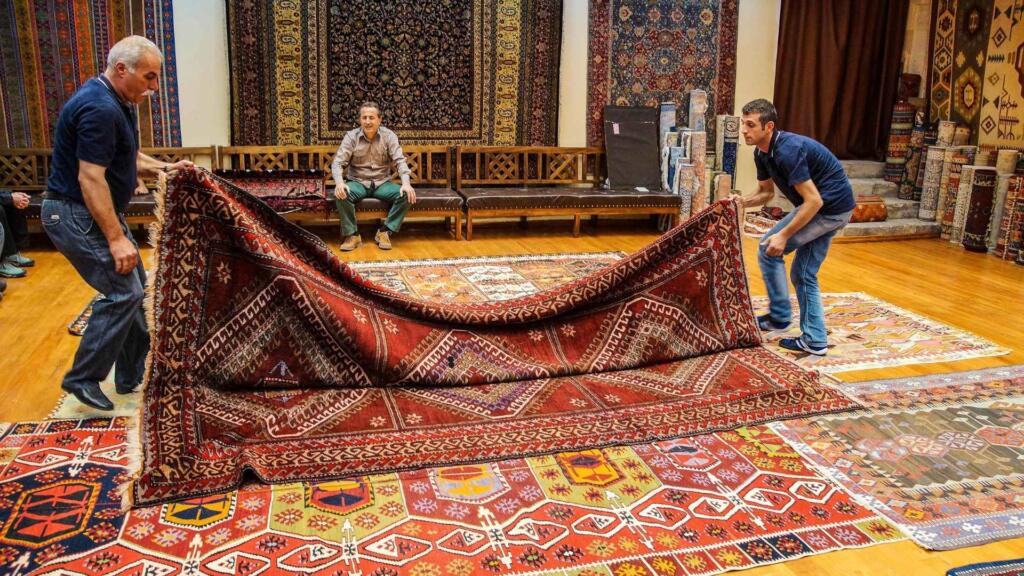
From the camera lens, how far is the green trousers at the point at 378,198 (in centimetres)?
667

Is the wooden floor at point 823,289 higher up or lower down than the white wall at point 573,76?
lower down

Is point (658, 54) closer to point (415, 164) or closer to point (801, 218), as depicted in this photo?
point (415, 164)

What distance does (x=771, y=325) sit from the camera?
461cm

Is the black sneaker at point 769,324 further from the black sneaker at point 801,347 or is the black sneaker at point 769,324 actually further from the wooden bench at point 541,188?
the wooden bench at point 541,188

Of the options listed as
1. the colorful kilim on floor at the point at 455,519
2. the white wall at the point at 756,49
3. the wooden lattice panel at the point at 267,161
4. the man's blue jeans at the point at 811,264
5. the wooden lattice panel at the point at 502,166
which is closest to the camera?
the colorful kilim on floor at the point at 455,519

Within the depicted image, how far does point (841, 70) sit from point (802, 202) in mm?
5543

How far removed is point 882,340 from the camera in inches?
180

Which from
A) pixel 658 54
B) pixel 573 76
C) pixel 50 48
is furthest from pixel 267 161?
pixel 658 54

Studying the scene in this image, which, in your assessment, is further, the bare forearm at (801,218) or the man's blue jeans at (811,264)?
the man's blue jeans at (811,264)

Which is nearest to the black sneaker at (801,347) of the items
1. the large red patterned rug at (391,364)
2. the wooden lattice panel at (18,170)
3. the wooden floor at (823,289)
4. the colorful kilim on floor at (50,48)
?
the wooden floor at (823,289)

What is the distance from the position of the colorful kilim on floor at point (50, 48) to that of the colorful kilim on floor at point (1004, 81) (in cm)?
735

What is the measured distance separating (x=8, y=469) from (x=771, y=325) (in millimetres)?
3682

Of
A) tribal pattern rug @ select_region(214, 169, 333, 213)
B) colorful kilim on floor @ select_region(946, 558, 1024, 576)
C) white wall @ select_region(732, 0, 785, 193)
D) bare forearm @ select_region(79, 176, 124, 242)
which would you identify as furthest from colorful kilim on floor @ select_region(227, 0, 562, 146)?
colorful kilim on floor @ select_region(946, 558, 1024, 576)

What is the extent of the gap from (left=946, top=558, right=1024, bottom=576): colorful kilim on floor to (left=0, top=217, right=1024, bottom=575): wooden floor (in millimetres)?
42
